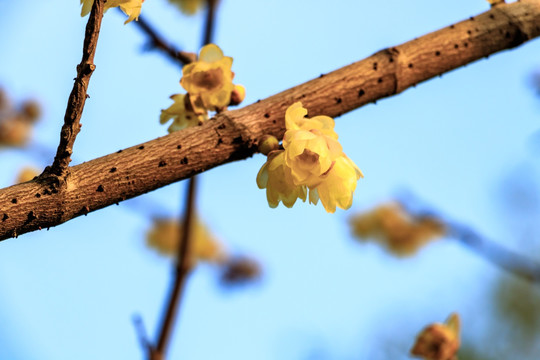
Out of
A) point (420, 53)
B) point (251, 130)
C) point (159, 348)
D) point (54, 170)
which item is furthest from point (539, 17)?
point (159, 348)

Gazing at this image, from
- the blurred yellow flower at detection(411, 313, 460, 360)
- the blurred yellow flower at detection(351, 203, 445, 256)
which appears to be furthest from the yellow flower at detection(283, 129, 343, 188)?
the blurred yellow flower at detection(351, 203, 445, 256)

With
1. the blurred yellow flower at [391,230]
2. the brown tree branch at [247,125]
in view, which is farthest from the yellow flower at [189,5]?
the blurred yellow flower at [391,230]

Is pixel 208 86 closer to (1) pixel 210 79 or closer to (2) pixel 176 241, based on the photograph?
(1) pixel 210 79

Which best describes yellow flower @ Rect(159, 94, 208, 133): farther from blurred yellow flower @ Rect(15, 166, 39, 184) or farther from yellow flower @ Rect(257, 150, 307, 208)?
blurred yellow flower @ Rect(15, 166, 39, 184)

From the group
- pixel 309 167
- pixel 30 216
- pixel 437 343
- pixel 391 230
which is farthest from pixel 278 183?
pixel 391 230

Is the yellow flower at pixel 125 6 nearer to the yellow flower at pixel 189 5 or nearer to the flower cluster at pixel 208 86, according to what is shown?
the flower cluster at pixel 208 86
